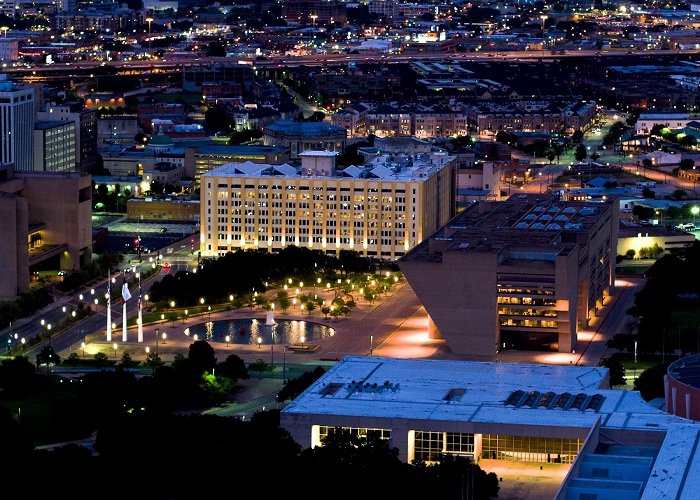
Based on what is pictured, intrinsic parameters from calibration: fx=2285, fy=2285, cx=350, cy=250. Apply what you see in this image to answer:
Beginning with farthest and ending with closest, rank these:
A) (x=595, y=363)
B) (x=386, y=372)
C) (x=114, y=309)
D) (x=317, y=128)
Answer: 1. (x=317, y=128)
2. (x=114, y=309)
3. (x=595, y=363)
4. (x=386, y=372)

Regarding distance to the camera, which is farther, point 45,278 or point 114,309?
point 45,278

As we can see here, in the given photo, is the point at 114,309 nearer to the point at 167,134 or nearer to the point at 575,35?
the point at 167,134

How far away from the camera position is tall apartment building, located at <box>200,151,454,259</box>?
145 feet

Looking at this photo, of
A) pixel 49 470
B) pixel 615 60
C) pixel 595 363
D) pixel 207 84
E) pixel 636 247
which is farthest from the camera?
pixel 615 60

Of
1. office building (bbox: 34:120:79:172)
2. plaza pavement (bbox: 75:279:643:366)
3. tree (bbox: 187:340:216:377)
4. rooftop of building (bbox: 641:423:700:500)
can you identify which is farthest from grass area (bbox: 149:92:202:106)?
rooftop of building (bbox: 641:423:700:500)

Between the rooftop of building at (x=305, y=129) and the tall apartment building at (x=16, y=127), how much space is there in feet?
23.6

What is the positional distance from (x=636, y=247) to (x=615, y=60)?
4574 centimetres

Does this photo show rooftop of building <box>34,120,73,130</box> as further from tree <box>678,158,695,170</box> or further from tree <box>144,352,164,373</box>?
tree <box>144,352,164,373</box>

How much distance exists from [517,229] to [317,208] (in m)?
7.63

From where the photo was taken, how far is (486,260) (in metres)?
35.0

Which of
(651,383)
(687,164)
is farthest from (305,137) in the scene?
(651,383)

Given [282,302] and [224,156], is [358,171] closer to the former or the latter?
[282,302]

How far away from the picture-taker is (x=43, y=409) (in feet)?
102

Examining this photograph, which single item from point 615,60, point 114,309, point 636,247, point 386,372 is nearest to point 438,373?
point 386,372
